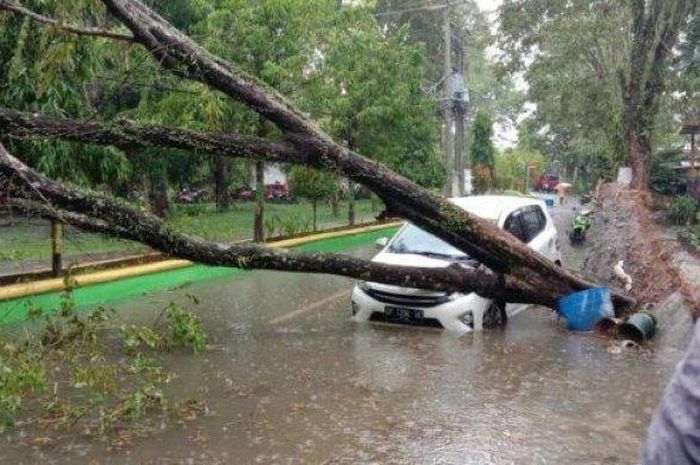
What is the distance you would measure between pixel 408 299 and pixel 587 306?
234cm

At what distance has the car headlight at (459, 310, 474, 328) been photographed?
9.11 m

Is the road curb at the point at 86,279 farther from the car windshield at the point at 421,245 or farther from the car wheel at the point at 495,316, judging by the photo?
the car wheel at the point at 495,316

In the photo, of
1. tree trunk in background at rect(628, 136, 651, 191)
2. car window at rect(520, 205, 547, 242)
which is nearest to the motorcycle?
tree trunk in background at rect(628, 136, 651, 191)

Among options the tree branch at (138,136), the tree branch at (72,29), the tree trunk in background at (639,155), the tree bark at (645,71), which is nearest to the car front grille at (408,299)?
the tree branch at (138,136)

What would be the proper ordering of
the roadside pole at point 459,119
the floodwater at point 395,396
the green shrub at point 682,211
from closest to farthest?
1. the floodwater at point 395,396
2. the green shrub at point 682,211
3. the roadside pole at point 459,119

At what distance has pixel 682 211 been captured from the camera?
22422 mm

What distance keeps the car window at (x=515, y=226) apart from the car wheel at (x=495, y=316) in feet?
4.11

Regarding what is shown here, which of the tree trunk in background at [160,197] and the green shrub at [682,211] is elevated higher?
the tree trunk in background at [160,197]

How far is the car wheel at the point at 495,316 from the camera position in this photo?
952cm

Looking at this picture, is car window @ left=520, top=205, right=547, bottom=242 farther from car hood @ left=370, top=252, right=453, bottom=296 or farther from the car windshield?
car hood @ left=370, top=252, right=453, bottom=296

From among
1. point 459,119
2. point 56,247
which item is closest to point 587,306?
point 56,247

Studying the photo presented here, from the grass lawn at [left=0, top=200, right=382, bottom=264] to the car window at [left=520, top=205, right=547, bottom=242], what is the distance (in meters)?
4.79

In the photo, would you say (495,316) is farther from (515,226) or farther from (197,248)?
(197,248)

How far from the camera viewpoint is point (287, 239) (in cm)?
1761
